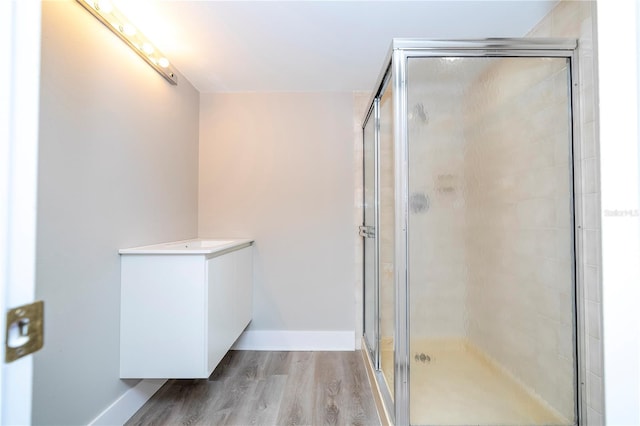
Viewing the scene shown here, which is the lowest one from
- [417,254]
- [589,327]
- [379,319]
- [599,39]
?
[379,319]

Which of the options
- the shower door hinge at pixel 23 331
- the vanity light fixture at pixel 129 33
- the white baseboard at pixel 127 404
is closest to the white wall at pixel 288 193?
the vanity light fixture at pixel 129 33

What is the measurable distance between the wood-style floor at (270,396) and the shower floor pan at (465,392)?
1.37 ft

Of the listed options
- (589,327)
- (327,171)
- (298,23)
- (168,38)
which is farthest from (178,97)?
(589,327)

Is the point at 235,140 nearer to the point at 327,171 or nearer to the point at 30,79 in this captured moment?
the point at 327,171

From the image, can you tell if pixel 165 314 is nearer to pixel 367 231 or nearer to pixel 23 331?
pixel 23 331

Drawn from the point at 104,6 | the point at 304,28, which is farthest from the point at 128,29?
the point at 304,28

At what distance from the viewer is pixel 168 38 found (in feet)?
6.01

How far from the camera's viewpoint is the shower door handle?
215 centimetres

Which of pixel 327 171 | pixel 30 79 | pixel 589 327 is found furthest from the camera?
pixel 327 171

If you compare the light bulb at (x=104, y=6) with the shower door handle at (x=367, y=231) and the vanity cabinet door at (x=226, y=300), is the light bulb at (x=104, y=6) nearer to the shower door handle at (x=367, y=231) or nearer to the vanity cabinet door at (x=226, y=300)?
the vanity cabinet door at (x=226, y=300)

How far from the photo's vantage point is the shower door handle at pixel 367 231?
215 cm

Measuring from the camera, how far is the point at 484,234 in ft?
4.72

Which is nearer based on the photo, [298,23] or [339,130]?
[298,23]

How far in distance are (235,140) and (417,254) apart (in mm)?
1908
